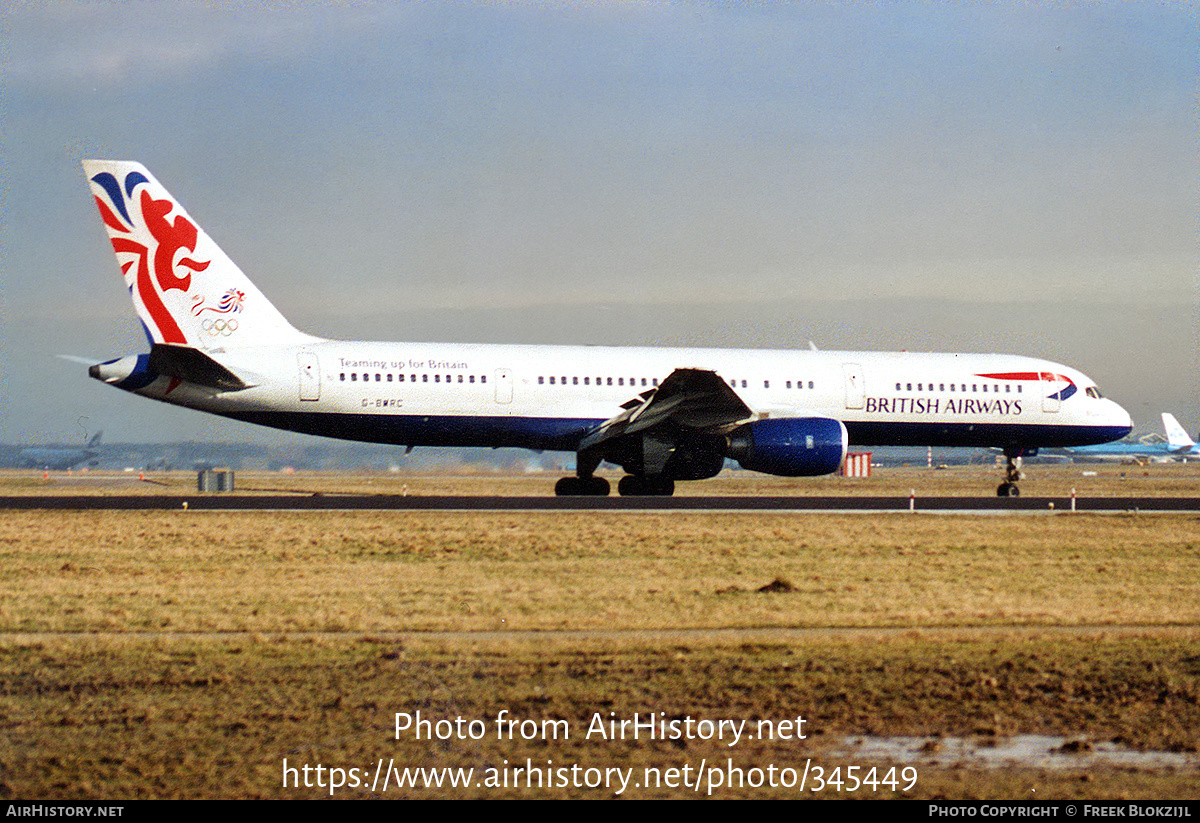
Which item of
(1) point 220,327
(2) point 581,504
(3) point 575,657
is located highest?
(1) point 220,327

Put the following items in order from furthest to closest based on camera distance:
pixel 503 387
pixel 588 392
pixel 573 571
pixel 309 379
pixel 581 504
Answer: pixel 588 392
pixel 503 387
pixel 309 379
pixel 581 504
pixel 573 571

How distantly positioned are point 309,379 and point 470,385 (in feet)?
13.0

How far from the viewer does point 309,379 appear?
3058cm

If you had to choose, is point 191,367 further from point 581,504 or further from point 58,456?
point 58,456

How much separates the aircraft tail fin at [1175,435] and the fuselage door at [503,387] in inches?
3935

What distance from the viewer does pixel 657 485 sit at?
107ft

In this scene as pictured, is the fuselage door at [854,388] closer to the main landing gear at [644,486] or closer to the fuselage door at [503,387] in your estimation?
the main landing gear at [644,486]

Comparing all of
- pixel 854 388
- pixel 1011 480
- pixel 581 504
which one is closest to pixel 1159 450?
pixel 1011 480

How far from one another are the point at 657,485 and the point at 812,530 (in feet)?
29.9

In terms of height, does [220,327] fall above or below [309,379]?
above

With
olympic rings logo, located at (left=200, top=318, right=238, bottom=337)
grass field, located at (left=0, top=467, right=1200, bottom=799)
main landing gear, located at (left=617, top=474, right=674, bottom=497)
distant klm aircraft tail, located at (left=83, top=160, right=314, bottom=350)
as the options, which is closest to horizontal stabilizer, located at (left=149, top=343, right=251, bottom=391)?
distant klm aircraft tail, located at (left=83, top=160, right=314, bottom=350)

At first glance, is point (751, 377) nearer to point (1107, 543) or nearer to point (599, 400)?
point (599, 400)

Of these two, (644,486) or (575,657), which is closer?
(575,657)

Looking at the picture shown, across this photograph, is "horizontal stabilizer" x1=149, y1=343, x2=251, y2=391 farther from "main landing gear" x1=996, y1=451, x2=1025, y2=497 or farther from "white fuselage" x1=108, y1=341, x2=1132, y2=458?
"main landing gear" x1=996, y1=451, x2=1025, y2=497
